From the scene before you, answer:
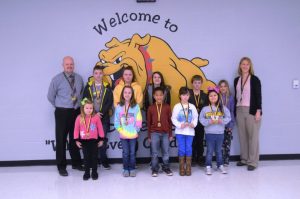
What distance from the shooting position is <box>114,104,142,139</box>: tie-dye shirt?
14.5ft

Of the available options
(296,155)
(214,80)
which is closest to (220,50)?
(214,80)

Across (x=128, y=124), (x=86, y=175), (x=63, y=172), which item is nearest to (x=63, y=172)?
(x=63, y=172)

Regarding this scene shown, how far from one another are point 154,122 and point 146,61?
99 centimetres

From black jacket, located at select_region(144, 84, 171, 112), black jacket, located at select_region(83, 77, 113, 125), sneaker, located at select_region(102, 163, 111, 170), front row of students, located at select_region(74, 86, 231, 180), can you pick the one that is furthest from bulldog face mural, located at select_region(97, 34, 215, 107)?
sneaker, located at select_region(102, 163, 111, 170)

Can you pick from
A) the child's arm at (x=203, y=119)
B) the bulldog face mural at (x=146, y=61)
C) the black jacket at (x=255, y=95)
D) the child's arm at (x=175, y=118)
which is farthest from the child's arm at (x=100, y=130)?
the black jacket at (x=255, y=95)

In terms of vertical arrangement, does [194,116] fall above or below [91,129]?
above

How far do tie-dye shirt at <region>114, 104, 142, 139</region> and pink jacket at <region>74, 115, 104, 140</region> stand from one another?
24 cm

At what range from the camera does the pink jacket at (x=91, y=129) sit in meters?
4.29

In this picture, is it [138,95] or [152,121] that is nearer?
[152,121]

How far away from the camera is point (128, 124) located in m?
4.43

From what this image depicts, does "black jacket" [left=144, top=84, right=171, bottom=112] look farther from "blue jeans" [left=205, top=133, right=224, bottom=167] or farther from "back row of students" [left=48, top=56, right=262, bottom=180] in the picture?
"blue jeans" [left=205, top=133, right=224, bottom=167]

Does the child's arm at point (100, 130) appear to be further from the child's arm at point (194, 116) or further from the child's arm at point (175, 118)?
the child's arm at point (194, 116)

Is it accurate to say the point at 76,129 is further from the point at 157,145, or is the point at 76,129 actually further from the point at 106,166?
the point at 157,145

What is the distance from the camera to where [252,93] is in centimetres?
471
